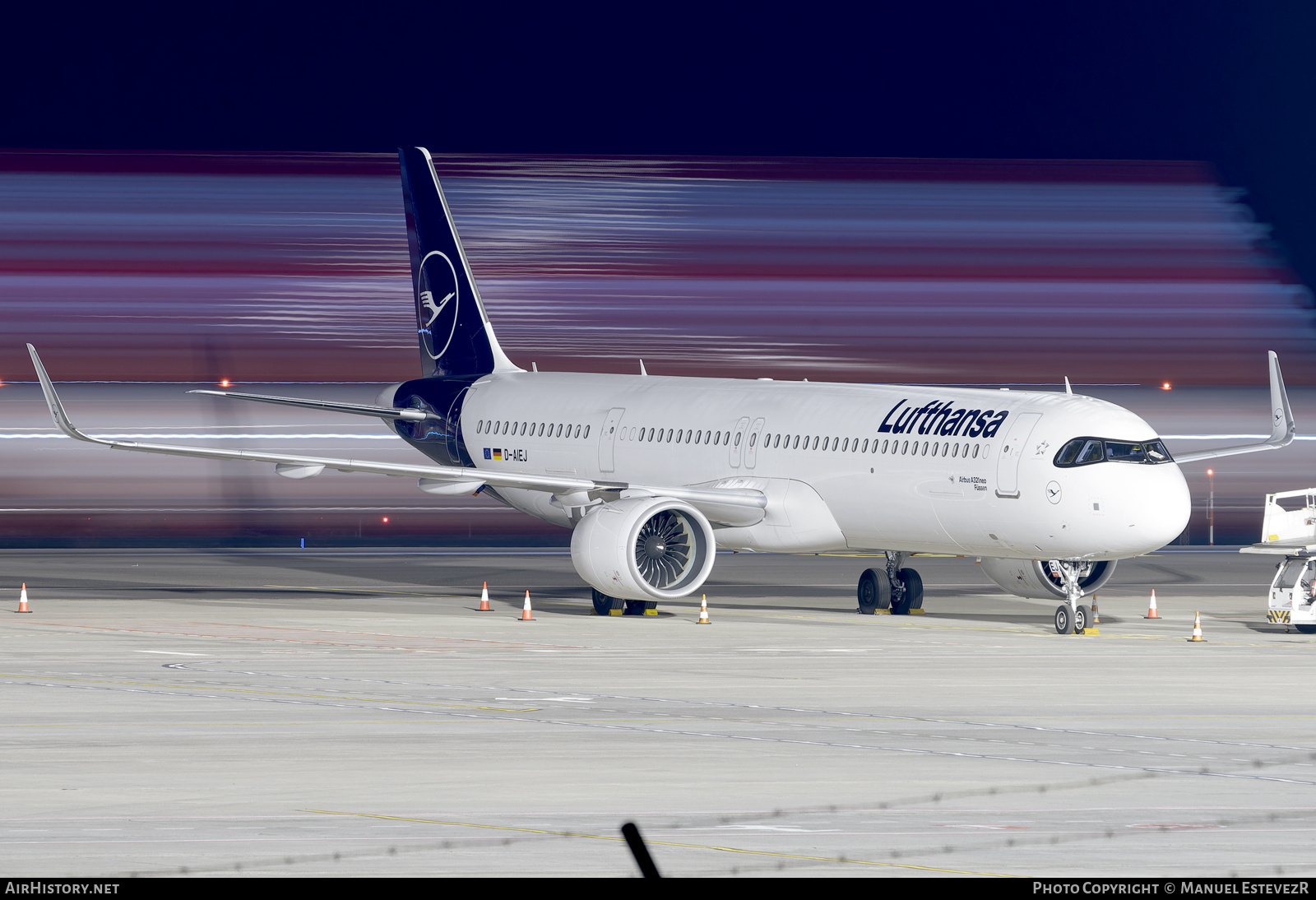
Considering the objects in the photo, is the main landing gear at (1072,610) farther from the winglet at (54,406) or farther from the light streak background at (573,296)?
the light streak background at (573,296)

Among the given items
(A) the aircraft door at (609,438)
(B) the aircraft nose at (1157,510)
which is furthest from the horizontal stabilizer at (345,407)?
(B) the aircraft nose at (1157,510)

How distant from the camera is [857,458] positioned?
97.3ft

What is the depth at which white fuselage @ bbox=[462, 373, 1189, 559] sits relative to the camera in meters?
27.0

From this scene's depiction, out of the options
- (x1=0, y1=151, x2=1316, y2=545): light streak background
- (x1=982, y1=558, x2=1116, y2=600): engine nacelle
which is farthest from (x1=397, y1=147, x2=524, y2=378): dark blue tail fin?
(x1=982, y1=558, x2=1116, y2=600): engine nacelle

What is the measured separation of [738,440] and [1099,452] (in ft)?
21.5

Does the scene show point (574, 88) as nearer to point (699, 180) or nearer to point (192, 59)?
point (699, 180)

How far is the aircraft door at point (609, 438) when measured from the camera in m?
33.9

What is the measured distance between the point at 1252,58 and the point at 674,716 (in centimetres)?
4075

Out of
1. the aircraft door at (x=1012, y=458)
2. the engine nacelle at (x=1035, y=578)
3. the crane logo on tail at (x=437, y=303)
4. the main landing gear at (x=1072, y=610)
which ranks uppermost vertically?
the crane logo on tail at (x=437, y=303)

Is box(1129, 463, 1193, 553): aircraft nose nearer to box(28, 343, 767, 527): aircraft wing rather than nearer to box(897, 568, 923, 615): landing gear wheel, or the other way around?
box(897, 568, 923, 615): landing gear wheel

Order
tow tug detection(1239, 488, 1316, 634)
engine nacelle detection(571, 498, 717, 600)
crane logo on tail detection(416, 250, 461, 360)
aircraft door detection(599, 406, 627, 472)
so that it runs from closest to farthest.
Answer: tow tug detection(1239, 488, 1316, 634) → engine nacelle detection(571, 498, 717, 600) → aircraft door detection(599, 406, 627, 472) → crane logo on tail detection(416, 250, 461, 360)

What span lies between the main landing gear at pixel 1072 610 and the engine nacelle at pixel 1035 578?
1.59 m

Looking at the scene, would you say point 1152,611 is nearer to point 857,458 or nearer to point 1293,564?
point 1293,564

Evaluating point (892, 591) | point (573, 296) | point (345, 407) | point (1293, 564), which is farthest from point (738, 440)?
point (573, 296)
